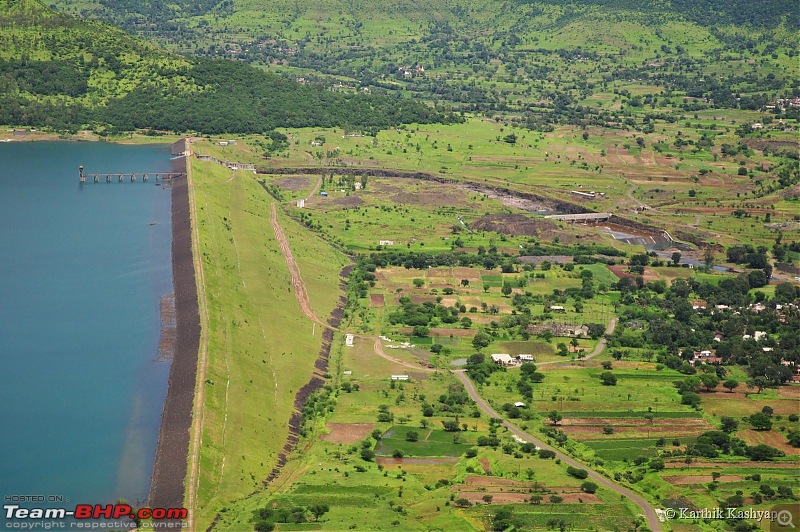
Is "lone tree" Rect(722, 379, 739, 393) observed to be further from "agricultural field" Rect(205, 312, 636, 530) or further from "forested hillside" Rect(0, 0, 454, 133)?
"forested hillside" Rect(0, 0, 454, 133)

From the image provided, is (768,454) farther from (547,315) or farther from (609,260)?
(609,260)

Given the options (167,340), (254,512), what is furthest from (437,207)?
(254,512)

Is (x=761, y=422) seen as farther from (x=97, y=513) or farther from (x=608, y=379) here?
(x=97, y=513)

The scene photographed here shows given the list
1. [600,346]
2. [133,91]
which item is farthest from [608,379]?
[133,91]

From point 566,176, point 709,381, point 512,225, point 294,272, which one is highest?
point 709,381

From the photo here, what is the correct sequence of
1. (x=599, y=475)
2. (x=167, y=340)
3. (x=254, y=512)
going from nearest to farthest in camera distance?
(x=254, y=512) → (x=599, y=475) → (x=167, y=340)

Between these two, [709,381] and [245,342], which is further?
[709,381]

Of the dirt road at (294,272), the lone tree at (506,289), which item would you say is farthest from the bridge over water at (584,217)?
the dirt road at (294,272)
